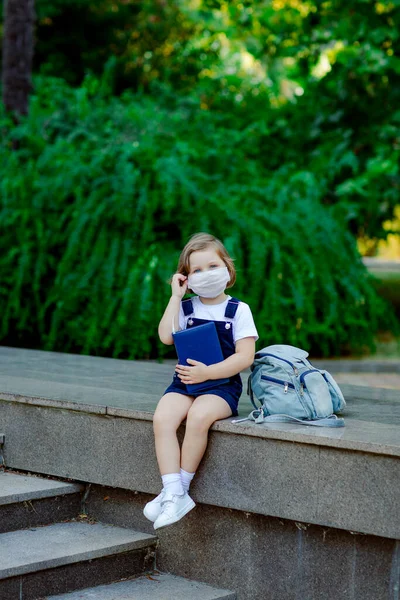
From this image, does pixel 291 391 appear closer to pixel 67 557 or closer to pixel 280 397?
pixel 280 397

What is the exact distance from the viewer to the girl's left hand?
13.3ft

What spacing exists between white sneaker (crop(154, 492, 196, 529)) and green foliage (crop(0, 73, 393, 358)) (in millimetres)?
4638

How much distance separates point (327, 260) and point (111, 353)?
7.84 feet

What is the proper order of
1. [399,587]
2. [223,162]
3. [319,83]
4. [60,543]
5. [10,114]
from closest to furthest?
[399,587] < [60,543] < [223,162] < [10,114] < [319,83]

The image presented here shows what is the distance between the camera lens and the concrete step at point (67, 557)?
3.77m

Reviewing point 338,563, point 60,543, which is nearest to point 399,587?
point 338,563

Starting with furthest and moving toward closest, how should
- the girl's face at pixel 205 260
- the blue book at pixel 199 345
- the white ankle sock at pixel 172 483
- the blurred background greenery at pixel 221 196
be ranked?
the blurred background greenery at pixel 221 196 < the girl's face at pixel 205 260 < the blue book at pixel 199 345 < the white ankle sock at pixel 172 483

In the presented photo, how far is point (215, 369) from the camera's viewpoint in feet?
13.3

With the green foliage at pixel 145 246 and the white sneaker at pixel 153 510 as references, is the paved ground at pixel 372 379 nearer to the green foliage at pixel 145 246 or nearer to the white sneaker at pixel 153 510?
the green foliage at pixel 145 246

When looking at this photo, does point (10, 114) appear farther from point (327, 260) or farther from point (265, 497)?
point (265, 497)

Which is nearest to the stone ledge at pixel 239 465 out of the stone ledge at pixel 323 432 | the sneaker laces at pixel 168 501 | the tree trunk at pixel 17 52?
the stone ledge at pixel 323 432

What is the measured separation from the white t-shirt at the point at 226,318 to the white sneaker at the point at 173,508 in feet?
2.40

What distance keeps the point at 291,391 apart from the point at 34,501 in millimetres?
1267

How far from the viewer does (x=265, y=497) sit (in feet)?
12.6
